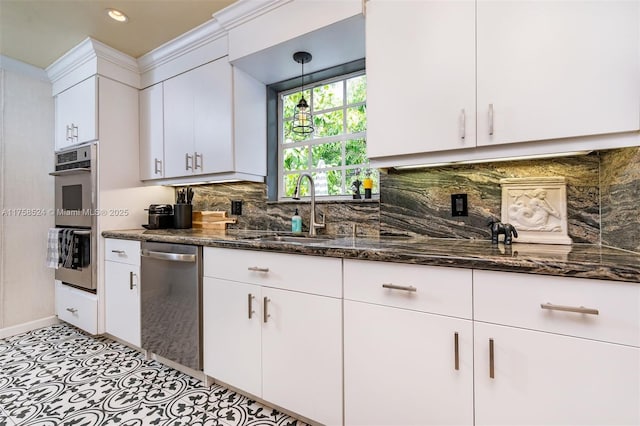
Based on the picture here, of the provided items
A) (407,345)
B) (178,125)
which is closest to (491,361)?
(407,345)

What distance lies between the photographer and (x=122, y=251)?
216 cm

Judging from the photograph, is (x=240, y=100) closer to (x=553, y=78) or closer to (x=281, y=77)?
(x=281, y=77)

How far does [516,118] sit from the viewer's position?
3.85ft

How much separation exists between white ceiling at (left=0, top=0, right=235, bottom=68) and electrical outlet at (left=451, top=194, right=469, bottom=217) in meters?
1.88

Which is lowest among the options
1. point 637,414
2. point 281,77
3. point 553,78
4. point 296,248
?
point 637,414

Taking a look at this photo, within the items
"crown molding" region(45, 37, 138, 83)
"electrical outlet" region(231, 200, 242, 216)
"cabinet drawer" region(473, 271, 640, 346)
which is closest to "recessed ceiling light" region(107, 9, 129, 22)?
"crown molding" region(45, 37, 138, 83)

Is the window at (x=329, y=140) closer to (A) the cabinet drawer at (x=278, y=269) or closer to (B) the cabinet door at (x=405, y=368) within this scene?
(A) the cabinet drawer at (x=278, y=269)

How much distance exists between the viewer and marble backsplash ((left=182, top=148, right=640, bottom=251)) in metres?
1.14

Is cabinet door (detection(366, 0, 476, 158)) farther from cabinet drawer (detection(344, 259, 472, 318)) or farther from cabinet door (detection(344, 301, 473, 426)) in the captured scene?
cabinet door (detection(344, 301, 473, 426))

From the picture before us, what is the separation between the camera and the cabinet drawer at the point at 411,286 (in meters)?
1.02

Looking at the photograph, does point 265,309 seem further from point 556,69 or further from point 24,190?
point 24,190

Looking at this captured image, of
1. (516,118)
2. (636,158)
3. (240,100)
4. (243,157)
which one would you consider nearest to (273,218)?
(243,157)

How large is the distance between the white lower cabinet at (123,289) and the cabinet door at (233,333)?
2.54 feet

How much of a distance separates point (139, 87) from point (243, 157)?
4.56ft
